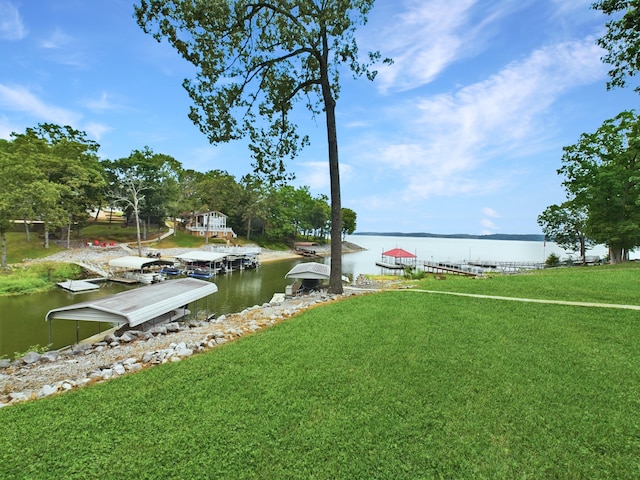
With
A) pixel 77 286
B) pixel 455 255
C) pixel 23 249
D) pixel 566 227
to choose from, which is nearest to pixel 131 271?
pixel 77 286

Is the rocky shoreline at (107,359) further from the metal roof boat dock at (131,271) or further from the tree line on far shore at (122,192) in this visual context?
the metal roof boat dock at (131,271)

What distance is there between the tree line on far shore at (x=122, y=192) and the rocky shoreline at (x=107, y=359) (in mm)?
6521

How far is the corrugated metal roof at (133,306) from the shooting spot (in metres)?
7.56

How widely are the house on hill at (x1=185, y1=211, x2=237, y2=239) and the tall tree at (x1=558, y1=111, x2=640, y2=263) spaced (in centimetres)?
4309

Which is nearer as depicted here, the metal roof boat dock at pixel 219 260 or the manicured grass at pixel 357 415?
the manicured grass at pixel 357 415

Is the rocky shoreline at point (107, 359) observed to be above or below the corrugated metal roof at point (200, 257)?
below

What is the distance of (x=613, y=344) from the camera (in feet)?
17.2

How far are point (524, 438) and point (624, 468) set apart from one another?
2.33 feet

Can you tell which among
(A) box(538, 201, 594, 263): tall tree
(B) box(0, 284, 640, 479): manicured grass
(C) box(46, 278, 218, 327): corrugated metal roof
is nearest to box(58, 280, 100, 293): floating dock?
(C) box(46, 278, 218, 327): corrugated metal roof

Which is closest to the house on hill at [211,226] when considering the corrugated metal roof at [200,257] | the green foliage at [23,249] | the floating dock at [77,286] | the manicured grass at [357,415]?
the green foliage at [23,249]

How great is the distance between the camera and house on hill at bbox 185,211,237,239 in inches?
1917

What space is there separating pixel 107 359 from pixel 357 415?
211 inches

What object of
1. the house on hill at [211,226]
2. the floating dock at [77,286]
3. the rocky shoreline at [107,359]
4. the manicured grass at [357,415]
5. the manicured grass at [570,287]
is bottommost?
the floating dock at [77,286]

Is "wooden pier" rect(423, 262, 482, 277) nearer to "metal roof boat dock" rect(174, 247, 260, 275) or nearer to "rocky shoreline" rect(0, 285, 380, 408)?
"metal roof boat dock" rect(174, 247, 260, 275)
